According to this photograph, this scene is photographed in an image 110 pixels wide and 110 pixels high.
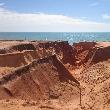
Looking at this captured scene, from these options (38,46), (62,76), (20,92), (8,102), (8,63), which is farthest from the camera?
(38,46)

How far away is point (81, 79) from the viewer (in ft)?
141

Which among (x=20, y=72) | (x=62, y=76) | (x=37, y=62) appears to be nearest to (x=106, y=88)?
(x=62, y=76)

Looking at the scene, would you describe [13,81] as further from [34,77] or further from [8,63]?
[8,63]

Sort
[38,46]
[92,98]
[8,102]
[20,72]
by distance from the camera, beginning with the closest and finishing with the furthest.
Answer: [8,102], [20,72], [92,98], [38,46]

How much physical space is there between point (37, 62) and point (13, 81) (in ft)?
21.5

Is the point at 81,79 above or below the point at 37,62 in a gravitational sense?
below

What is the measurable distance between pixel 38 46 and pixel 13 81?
26.4 metres

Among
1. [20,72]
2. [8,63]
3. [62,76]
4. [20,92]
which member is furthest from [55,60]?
[20,92]

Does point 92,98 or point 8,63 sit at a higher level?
point 8,63

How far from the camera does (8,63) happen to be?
1484 inches

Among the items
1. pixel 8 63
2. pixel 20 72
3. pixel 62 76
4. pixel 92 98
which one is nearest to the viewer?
pixel 20 72

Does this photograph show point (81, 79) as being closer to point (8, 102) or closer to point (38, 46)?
point (38, 46)

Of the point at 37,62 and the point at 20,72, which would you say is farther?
the point at 37,62

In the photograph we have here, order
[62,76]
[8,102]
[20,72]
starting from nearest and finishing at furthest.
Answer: [8,102]
[20,72]
[62,76]
